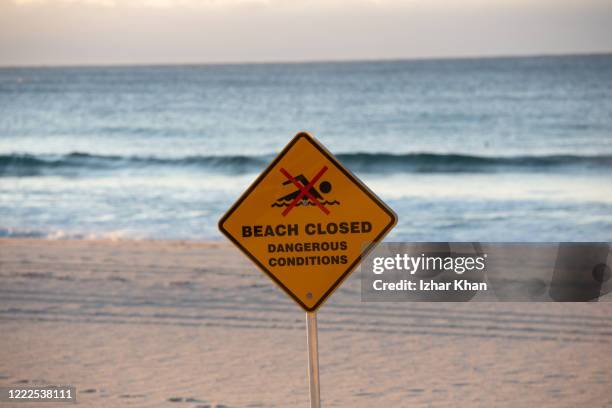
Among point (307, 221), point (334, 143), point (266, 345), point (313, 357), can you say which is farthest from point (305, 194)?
point (334, 143)

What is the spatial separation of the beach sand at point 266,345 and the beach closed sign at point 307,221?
6.88 feet

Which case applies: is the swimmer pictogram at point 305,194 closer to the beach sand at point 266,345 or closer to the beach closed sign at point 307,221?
the beach closed sign at point 307,221

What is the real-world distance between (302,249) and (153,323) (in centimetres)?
440

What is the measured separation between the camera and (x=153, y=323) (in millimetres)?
7750

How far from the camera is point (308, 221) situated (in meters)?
3.64

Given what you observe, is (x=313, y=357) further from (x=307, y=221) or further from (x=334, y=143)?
(x=334, y=143)

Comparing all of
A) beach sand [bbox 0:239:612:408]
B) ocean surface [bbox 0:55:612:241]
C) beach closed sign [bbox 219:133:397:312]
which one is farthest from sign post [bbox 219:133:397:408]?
ocean surface [bbox 0:55:612:241]

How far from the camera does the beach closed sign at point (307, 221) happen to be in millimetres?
3635

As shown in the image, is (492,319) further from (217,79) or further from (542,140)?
(217,79)

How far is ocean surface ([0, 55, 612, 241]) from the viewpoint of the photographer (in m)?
17.2

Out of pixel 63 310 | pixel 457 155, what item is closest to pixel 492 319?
pixel 63 310

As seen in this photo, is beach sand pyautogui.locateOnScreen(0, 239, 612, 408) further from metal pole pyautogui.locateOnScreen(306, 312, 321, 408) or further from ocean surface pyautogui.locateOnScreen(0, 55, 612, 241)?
ocean surface pyautogui.locateOnScreen(0, 55, 612, 241)

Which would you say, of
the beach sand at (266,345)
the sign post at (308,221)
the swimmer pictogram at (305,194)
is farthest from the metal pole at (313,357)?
the beach sand at (266,345)

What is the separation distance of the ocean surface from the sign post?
11.2 meters
